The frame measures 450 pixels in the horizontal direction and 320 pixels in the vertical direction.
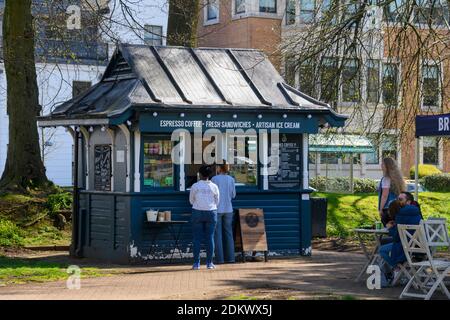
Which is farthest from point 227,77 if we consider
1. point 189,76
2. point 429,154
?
point 429,154

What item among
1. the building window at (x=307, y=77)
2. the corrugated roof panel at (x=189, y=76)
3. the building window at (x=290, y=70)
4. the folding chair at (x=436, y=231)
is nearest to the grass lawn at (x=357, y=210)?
the building window at (x=290, y=70)

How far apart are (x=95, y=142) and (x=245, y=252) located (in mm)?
3713

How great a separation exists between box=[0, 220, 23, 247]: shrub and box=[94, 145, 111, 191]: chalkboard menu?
3221 millimetres

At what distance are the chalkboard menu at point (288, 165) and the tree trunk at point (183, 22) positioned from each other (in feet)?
22.3

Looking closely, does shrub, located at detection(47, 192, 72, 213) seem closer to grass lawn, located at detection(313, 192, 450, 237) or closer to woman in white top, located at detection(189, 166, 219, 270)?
grass lawn, located at detection(313, 192, 450, 237)

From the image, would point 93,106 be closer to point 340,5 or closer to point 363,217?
point 340,5

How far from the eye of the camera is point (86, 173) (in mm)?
21578

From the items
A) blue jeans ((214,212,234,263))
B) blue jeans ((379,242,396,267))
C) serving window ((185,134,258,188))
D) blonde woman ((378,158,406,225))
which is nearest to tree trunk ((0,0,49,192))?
serving window ((185,134,258,188))

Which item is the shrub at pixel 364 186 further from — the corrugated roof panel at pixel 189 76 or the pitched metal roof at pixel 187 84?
the corrugated roof panel at pixel 189 76

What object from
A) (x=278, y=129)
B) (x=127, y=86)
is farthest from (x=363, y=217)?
(x=127, y=86)

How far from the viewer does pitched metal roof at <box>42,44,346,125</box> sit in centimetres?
1984

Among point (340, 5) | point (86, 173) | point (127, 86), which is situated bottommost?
point (86, 173)

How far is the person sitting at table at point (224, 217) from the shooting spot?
19.6 m

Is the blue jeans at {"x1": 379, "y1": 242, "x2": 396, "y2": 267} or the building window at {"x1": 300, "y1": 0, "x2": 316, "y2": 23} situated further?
the building window at {"x1": 300, "y1": 0, "x2": 316, "y2": 23}
